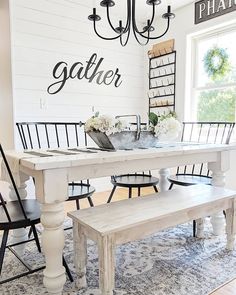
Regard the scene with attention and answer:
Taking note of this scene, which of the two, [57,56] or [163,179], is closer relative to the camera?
[163,179]

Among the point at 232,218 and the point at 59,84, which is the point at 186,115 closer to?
the point at 59,84

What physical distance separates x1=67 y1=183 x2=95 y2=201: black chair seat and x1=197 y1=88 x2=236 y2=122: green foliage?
73.8 inches

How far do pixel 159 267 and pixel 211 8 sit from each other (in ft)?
9.42

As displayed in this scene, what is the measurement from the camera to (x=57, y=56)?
3238 mm

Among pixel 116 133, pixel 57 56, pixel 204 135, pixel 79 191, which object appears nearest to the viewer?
pixel 116 133

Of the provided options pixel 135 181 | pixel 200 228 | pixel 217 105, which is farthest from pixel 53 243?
pixel 217 105

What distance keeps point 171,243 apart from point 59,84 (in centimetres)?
223

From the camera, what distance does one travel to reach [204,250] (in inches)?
79.6

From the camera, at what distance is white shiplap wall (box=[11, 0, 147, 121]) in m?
2.97

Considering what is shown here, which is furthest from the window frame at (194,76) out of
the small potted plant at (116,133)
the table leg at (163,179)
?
the small potted plant at (116,133)

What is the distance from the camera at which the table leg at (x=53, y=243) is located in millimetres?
1359

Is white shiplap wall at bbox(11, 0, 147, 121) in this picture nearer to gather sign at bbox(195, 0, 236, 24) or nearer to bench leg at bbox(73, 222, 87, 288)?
gather sign at bbox(195, 0, 236, 24)

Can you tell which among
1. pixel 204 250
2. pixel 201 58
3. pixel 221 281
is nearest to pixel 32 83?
→ pixel 201 58

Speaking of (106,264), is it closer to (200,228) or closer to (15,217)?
(15,217)
